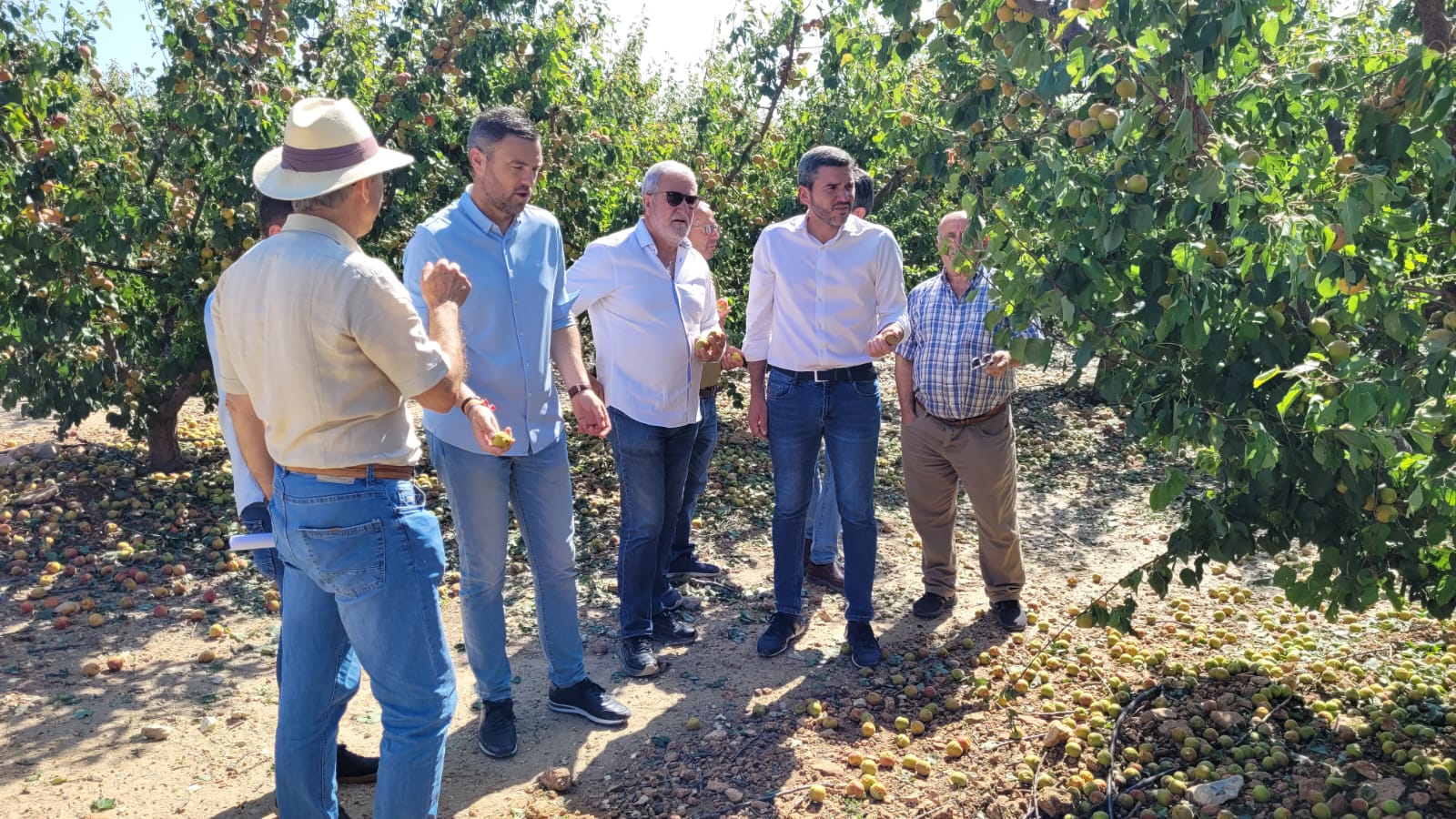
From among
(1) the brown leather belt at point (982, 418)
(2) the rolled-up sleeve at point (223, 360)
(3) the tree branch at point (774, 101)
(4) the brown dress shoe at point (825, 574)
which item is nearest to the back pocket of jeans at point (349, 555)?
(2) the rolled-up sleeve at point (223, 360)

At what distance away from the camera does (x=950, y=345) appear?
490 cm

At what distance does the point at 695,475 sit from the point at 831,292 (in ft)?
5.48

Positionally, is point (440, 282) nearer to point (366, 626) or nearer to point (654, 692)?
point (366, 626)

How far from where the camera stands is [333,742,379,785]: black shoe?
3.73m

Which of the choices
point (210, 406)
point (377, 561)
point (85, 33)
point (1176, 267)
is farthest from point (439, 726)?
point (85, 33)

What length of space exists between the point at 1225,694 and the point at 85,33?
7.29m

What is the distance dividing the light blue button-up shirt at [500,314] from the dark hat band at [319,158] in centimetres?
96

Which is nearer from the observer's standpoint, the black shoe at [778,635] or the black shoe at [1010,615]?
the black shoe at [778,635]

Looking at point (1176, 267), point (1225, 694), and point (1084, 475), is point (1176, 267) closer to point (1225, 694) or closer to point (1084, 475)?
point (1225, 694)

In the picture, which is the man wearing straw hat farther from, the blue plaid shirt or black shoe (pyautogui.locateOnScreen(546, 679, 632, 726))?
the blue plaid shirt

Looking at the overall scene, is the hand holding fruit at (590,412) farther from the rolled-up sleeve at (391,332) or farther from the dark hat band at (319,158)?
the dark hat band at (319,158)

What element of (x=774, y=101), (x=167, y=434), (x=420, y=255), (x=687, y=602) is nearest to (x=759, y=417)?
(x=687, y=602)

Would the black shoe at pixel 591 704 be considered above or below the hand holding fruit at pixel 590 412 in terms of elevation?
below

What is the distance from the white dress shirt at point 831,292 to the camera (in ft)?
15.0
